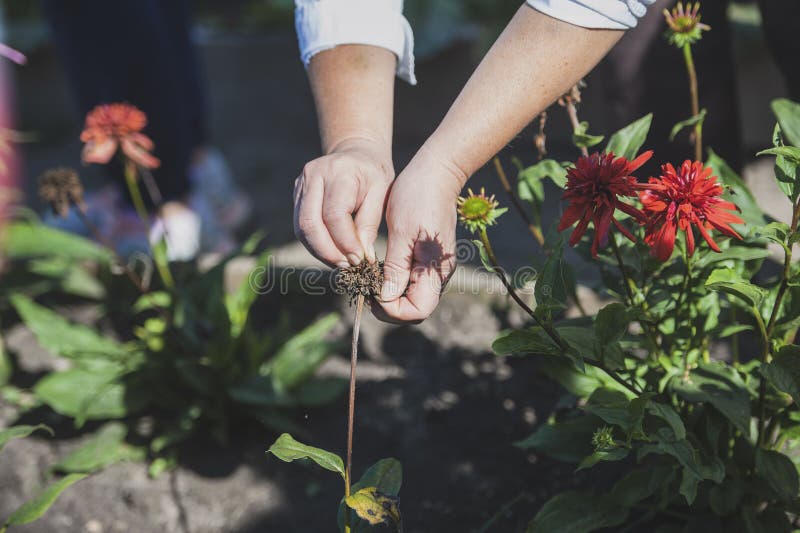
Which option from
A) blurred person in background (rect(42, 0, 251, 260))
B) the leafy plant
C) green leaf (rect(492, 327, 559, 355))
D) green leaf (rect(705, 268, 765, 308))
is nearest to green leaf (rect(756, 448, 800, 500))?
the leafy plant

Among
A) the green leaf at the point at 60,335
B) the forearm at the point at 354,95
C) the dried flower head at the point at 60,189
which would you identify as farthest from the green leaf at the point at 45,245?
the forearm at the point at 354,95

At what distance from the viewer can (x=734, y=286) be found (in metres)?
1.03

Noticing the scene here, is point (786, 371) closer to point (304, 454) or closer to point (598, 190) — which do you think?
point (598, 190)

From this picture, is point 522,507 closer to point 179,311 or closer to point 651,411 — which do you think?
point 651,411

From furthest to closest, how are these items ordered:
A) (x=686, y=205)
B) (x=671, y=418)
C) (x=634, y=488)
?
(x=634, y=488), (x=671, y=418), (x=686, y=205)

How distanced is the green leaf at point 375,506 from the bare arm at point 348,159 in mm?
349

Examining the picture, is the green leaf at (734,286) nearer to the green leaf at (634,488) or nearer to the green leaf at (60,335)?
the green leaf at (634,488)

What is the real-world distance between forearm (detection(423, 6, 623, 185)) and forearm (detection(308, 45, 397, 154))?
0.17 metres

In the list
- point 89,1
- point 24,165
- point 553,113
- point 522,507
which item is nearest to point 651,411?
point 522,507

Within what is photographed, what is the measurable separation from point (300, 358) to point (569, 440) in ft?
2.55

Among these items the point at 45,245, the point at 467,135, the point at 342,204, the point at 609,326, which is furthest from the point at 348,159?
the point at 45,245

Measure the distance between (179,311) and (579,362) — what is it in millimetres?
1265

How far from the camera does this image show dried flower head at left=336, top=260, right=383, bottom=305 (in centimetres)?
111

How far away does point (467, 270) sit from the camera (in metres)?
2.36
